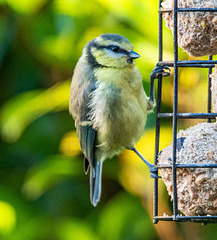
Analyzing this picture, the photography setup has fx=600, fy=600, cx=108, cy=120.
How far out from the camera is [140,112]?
406 cm

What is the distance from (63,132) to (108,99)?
1.41 meters

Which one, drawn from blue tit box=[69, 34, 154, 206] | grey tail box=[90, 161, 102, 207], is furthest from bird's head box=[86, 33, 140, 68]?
grey tail box=[90, 161, 102, 207]

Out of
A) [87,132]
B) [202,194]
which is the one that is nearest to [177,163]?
[202,194]

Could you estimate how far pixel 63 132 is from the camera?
5320 millimetres

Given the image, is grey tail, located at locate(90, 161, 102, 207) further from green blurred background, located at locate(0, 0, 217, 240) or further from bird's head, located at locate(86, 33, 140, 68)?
bird's head, located at locate(86, 33, 140, 68)

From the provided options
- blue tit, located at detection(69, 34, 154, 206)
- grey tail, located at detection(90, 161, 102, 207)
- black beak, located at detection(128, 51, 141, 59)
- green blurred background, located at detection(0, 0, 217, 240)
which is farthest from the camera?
green blurred background, located at detection(0, 0, 217, 240)

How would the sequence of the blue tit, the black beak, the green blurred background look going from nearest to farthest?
the black beak < the blue tit < the green blurred background

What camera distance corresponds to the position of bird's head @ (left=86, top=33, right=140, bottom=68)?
3881mm

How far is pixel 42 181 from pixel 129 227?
0.81m

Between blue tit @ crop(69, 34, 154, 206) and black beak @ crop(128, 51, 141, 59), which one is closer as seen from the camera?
black beak @ crop(128, 51, 141, 59)

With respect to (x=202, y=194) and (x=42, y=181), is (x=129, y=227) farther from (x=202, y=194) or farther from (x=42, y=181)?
(x=202, y=194)

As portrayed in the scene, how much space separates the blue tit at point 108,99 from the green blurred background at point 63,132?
0.45 m

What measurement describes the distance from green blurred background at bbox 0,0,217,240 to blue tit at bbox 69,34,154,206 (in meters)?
0.45

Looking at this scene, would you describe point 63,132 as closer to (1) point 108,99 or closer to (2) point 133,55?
(1) point 108,99
